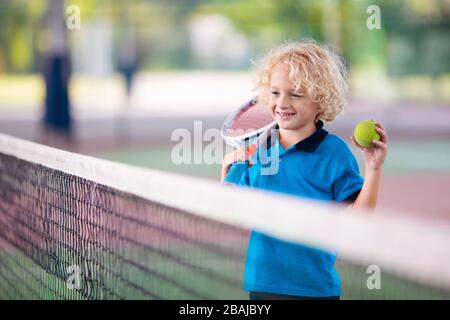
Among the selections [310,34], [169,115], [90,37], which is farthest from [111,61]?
[310,34]

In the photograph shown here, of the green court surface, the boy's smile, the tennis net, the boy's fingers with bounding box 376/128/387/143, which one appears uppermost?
the boy's smile

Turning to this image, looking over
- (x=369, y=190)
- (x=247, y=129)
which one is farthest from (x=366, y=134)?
(x=247, y=129)

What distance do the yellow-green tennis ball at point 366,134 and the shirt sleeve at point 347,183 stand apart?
75 millimetres

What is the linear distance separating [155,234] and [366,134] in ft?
12.3

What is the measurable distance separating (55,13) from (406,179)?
5.32 meters

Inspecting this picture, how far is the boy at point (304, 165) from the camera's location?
2510 millimetres

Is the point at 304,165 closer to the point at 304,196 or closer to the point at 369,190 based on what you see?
the point at 304,196

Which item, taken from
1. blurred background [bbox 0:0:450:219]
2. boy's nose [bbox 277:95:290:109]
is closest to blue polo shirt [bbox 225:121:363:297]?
boy's nose [bbox 277:95:290:109]

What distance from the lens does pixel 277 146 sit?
2684 mm

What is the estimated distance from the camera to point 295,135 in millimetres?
2660

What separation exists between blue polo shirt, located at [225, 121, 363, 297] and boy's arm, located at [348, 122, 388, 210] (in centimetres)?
→ 5

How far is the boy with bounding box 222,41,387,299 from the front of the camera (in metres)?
2.51

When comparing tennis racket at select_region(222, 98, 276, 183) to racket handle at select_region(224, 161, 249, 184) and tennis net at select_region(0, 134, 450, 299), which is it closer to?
racket handle at select_region(224, 161, 249, 184)

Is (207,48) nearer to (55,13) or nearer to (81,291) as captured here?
(55,13)
